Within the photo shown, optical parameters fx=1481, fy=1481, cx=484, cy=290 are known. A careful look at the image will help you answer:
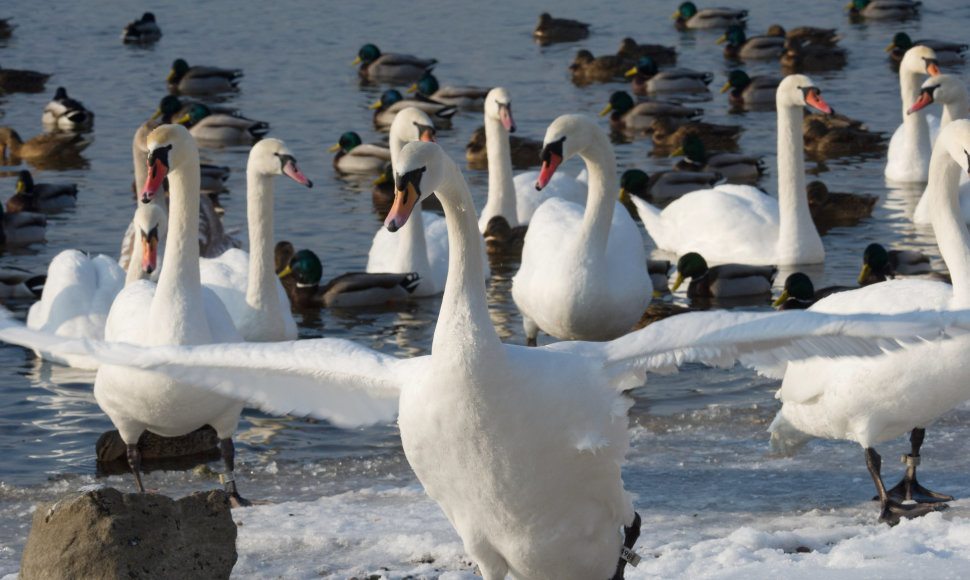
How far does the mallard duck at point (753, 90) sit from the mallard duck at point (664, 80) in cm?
107

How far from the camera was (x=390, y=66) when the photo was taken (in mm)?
23031

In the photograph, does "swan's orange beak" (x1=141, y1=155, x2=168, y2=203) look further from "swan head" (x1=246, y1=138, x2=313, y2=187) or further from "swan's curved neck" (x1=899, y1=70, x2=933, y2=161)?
"swan's curved neck" (x1=899, y1=70, x2=933, y2=161)

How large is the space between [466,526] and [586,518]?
0.41 m

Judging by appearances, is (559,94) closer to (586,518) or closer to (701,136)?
(701,136)

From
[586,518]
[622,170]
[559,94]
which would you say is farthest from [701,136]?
[586,518]

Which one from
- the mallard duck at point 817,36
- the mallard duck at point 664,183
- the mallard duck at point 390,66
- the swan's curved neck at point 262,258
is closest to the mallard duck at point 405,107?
the mallard duck at point 390,66

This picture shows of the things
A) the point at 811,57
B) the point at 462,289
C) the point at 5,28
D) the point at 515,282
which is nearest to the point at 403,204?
the point at 462,289

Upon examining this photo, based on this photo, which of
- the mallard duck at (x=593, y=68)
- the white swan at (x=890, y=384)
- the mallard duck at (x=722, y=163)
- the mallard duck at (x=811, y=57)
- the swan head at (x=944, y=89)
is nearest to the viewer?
the white swan at (x=890, y=384)

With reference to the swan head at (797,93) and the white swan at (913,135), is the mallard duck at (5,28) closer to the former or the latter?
the white swan at (913,135)

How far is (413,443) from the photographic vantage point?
4.62 metres

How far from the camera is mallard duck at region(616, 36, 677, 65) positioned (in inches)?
971

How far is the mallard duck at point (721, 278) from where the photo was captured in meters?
11.3

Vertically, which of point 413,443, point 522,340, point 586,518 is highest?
point 413,443

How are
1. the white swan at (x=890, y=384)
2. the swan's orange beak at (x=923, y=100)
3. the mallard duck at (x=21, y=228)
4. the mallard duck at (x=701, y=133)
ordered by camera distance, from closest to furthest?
the white swan at (x=890, y=384) → the mallard duck at (x=21, y=228) → the swan's orange beak at (x=923, y=100) → the mallard duck at (x=701, y=133)
